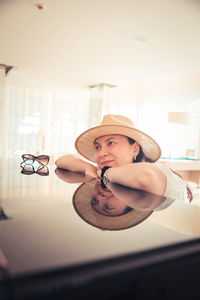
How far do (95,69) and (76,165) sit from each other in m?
4.79

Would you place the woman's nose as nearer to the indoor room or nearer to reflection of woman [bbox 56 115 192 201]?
reflection of woman [bbox 56 115 192 201]

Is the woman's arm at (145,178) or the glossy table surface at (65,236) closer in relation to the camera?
the glossy table surface at (65,236)

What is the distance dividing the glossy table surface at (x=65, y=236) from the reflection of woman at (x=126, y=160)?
19 cm

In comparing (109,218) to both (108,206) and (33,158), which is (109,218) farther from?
(33,158)

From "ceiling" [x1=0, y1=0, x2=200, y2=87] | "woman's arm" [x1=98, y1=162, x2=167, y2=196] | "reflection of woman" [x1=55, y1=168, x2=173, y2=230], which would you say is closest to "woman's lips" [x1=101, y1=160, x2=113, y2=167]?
"woman's arm" [x1=98, y1=162, x2=167, y2=196]

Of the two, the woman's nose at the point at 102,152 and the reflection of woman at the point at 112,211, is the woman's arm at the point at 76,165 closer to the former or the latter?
the woman's nose at the point at 102,152

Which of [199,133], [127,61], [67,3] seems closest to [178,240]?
[67,3]

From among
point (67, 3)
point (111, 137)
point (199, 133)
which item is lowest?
point (111, 137)

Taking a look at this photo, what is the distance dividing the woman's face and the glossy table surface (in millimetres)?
522

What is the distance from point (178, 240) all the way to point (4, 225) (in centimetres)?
18

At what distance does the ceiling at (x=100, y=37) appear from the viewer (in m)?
3.00

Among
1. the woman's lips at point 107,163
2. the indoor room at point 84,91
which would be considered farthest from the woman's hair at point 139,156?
the indoor room at point 84,91

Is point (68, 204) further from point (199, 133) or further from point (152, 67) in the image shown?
point (199, 133)

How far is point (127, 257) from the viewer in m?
0.20
